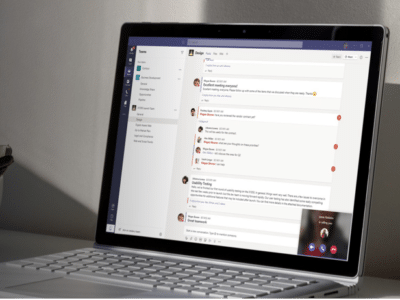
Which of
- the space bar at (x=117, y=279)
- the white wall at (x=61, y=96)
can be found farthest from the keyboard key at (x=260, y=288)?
the white wall at (x=61, y=96)

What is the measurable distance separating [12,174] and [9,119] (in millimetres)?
118

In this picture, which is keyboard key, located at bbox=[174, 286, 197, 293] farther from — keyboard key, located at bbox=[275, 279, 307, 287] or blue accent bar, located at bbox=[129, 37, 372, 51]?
blue accent bar, located at bbox=[129, 37, 372, 51]

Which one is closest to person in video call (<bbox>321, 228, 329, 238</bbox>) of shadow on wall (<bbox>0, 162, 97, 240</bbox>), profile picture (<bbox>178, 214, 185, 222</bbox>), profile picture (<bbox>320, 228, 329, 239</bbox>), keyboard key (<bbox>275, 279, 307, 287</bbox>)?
profile picture (<bbox>320, 228, 329, 239</bbox>)

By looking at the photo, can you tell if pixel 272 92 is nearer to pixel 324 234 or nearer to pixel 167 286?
pixel 324 234

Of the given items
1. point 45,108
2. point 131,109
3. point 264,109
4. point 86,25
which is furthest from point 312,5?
point 45,108

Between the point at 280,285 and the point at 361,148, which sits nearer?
the point at 280,285

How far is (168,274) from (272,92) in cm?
31

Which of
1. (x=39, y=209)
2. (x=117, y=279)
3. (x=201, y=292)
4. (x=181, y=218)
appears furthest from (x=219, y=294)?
(x=39, y=209)

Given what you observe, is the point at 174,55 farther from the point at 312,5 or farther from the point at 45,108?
the point at 45,108

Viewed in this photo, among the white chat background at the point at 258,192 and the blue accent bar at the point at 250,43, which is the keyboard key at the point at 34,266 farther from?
the blue accent bar at the point at 250,43

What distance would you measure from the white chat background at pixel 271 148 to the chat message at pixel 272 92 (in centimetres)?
2

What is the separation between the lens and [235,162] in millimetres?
872

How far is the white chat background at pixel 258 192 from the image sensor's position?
2.69 ft

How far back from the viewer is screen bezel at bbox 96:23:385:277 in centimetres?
79
